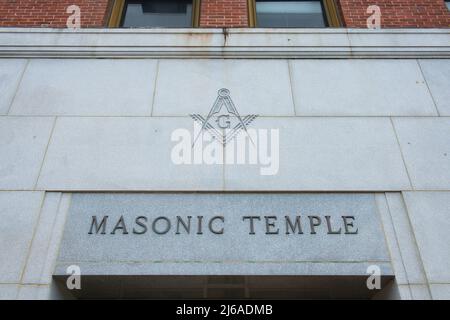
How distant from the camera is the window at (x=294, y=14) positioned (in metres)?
6.98

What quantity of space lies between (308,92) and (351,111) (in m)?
0.68

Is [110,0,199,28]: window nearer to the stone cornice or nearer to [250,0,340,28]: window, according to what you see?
the stone cornice

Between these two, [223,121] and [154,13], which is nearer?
[223,121]

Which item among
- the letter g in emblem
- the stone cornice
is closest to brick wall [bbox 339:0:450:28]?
the stone cornice

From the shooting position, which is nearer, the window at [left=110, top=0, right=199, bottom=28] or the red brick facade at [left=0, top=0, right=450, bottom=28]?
the red brick facade at [left=0, top=0, right=450, bottom=28]

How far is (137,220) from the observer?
4738 millimetres

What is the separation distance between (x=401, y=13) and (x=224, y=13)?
3024 mm

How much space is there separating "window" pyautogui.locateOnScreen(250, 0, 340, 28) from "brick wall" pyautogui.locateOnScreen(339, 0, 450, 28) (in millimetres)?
279

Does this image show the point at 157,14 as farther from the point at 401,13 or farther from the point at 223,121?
the point at 401,13

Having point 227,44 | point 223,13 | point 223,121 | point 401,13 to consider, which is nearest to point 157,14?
point 223,13

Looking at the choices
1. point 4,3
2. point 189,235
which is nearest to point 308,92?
point 189,235

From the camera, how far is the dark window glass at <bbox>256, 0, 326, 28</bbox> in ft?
23.0

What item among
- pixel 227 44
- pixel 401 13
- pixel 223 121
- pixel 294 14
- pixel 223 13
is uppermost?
pixel 294 14

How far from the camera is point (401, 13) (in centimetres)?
666
